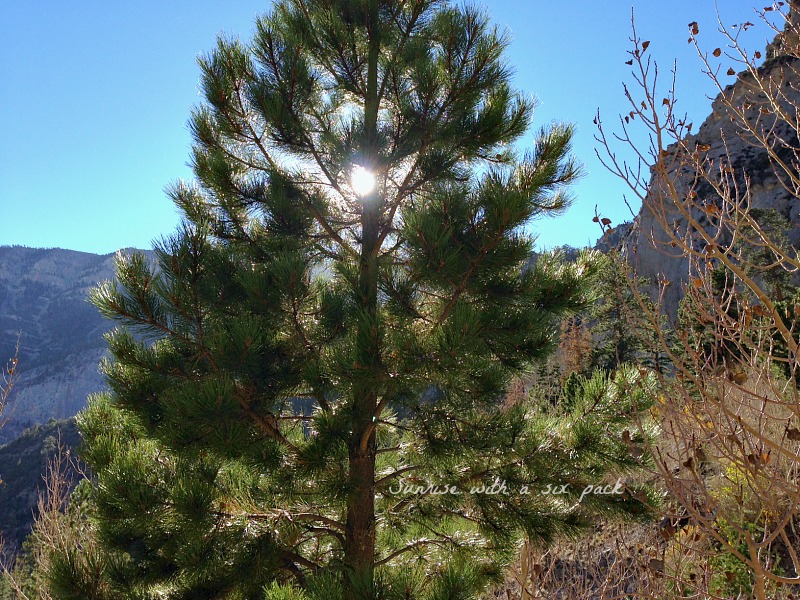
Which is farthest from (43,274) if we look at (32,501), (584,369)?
(584,369)

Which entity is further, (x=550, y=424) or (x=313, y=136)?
(x=313, y=136)

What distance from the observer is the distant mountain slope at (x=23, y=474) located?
39.7m

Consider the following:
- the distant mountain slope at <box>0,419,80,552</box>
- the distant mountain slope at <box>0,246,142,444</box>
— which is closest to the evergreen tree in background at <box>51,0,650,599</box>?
the distant mountain slope at <box>0,419,80,552</box>

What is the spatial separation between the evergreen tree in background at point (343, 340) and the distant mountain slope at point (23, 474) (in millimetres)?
39972

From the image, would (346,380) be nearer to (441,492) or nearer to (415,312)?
(415,312)

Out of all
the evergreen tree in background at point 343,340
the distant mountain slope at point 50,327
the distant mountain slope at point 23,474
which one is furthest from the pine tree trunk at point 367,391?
the distant mountain slope at point 50,327

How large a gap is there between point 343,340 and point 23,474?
52283 mm

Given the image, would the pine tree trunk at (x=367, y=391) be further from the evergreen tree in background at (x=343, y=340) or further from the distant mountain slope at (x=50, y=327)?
the distant mountain slope at (x=50, y=327)

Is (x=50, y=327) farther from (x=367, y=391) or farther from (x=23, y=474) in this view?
(x=367, y=391)

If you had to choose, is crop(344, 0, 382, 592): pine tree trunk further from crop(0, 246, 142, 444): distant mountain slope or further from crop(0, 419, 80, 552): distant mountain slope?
crop(0, 246, 142, 444): distant mountain slope

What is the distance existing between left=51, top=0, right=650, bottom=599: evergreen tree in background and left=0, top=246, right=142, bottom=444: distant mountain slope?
125859mm

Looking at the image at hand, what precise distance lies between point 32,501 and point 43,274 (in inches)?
5769

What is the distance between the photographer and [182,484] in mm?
2764

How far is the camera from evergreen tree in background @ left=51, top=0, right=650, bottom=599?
9.28 ft
